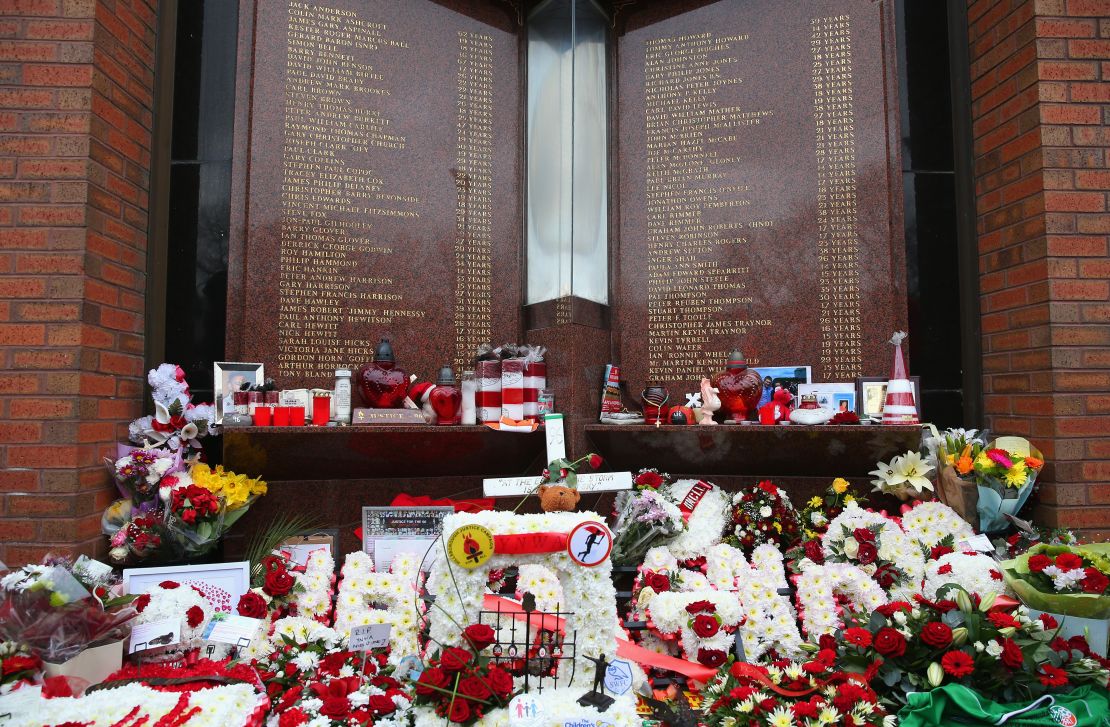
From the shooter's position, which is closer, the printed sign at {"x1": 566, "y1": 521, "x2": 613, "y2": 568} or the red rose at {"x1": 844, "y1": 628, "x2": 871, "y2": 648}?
the printed sign at {"x1": 566, "y1": 521, "x2": 613, "y2": 568}

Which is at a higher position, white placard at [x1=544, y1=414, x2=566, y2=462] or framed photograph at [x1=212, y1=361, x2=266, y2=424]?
framed photograph at [x1=212, y1=361, x2=266, y2=424]

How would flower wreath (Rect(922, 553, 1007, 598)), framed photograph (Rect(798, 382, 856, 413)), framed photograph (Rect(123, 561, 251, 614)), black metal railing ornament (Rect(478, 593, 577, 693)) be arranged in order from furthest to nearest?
framed photograph (Rect(798, 382, 856, 413)) → framed photograph (Rect(123, 561, 251, 614)) → flower wreath (Rect(922, 553, 1007, 598)) → black metal railing ornament (Rect(478, 593, 577, 693))

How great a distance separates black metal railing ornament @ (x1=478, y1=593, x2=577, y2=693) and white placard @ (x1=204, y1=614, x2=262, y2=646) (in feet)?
3.28

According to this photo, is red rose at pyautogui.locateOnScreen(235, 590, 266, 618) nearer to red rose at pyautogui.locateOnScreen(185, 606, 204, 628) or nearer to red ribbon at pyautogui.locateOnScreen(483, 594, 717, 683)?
red rose at pyautogui.locateOnScreen(185, 606, 204, 628)

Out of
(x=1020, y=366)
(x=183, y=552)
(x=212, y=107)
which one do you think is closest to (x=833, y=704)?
(x=1020, y=366)

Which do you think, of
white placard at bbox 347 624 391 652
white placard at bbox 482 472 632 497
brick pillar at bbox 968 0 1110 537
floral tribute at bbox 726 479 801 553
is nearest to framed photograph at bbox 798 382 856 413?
floral tribute at bbox 726 479 801 553

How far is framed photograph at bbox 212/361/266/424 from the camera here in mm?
3541

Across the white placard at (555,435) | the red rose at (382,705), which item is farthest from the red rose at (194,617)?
the white placard at (555,435)

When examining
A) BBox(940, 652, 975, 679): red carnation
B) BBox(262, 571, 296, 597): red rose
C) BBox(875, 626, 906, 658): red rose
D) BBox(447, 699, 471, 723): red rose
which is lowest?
BBox(447, 699, 471, 723): red rose

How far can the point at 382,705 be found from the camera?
2.36m

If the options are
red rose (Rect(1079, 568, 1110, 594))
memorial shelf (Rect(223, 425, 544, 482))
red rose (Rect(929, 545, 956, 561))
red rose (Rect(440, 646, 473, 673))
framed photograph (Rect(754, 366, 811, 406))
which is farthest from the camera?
framed photograph (Rect(754, 366, 811, 406))

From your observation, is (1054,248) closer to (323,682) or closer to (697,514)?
(697,514)

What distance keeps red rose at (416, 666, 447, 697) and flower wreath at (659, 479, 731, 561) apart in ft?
4.80

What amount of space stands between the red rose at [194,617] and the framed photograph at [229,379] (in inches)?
40.5
